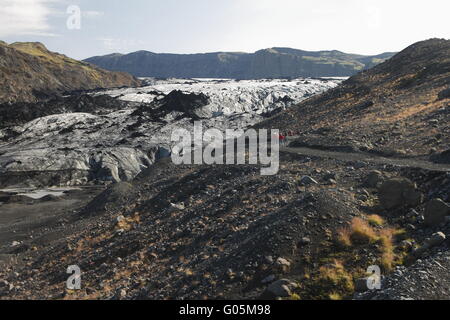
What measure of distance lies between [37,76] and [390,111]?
9889 cm

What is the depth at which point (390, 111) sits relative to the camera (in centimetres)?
3253

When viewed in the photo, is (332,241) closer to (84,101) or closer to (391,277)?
(391,277)

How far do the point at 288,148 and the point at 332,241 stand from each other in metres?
14.8

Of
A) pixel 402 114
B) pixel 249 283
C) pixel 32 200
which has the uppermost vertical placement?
pixel 402 114

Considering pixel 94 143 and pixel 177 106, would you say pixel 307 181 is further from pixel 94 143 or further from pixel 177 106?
pixel 177 106

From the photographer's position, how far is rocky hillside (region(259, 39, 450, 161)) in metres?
23.7

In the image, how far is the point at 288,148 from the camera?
26.8 metres

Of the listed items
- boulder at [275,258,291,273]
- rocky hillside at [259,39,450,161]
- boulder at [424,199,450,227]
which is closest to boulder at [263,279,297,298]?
boulder at [275,258,291,273]

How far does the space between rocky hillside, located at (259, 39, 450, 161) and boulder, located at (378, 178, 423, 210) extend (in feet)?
19.4

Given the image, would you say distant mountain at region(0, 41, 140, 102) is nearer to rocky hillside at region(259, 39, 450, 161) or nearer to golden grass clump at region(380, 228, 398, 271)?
rocky hillside at region(259, 39, 450, 161)

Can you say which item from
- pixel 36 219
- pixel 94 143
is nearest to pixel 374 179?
pixel 36 219

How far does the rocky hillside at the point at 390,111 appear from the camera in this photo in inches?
933
